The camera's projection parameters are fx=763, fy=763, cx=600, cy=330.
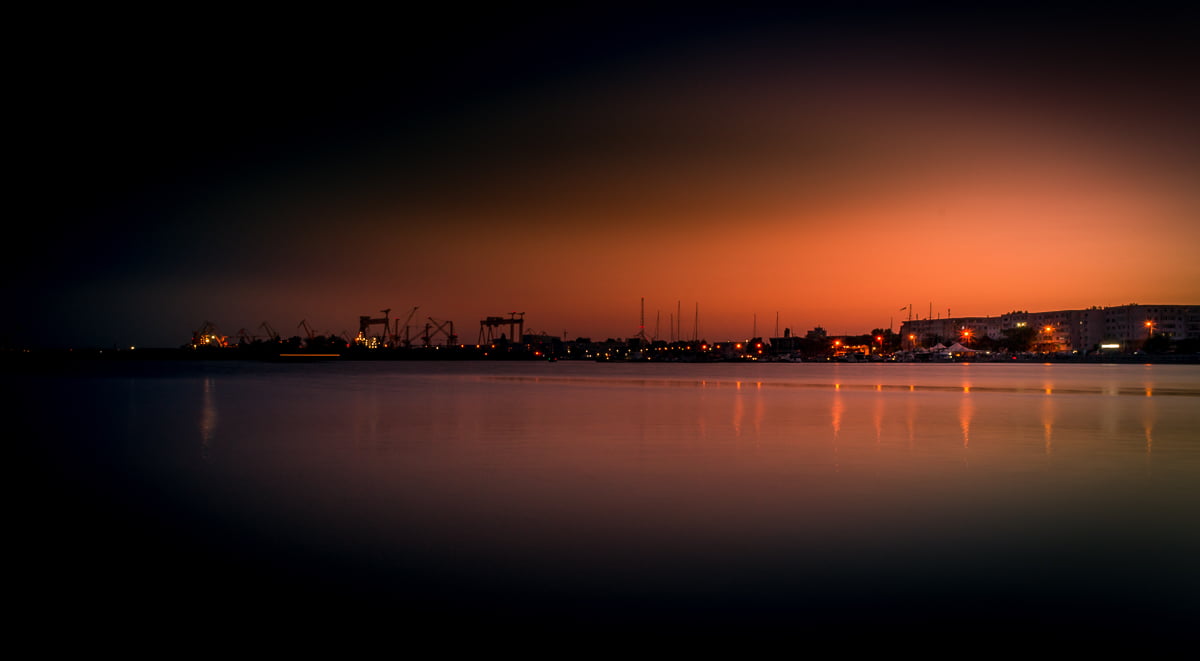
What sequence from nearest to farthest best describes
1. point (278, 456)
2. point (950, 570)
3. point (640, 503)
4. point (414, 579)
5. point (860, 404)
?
1. point (414, 579)
2. point (950, 570)
3. point (640, 503)
4. point (278, 456)
5. point (860, 404)

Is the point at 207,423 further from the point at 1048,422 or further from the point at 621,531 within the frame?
the point at 1048,422

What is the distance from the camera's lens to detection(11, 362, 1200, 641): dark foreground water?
636cm

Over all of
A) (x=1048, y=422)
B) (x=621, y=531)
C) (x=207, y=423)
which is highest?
(x=621, y=531)

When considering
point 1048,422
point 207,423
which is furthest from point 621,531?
point 1048,422

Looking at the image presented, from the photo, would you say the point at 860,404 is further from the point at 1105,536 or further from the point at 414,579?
the point at 414,579

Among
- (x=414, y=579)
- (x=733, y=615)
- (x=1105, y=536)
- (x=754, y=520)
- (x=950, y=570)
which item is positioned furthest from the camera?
(x=754, y=520)

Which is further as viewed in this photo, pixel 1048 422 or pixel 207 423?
pixel 1048 422

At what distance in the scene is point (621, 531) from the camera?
9328mm

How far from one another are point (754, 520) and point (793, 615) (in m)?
3.75

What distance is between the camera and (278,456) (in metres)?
16.4

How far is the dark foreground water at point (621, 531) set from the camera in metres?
A: 6.36

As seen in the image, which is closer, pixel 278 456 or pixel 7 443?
pixel 278 456

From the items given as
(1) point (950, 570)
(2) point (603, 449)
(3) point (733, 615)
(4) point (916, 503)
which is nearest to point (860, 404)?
(2) point (603, 449)

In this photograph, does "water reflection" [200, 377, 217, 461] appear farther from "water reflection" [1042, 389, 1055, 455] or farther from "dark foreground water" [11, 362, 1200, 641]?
"water reflection" [1042, 389, 1055, 455]
